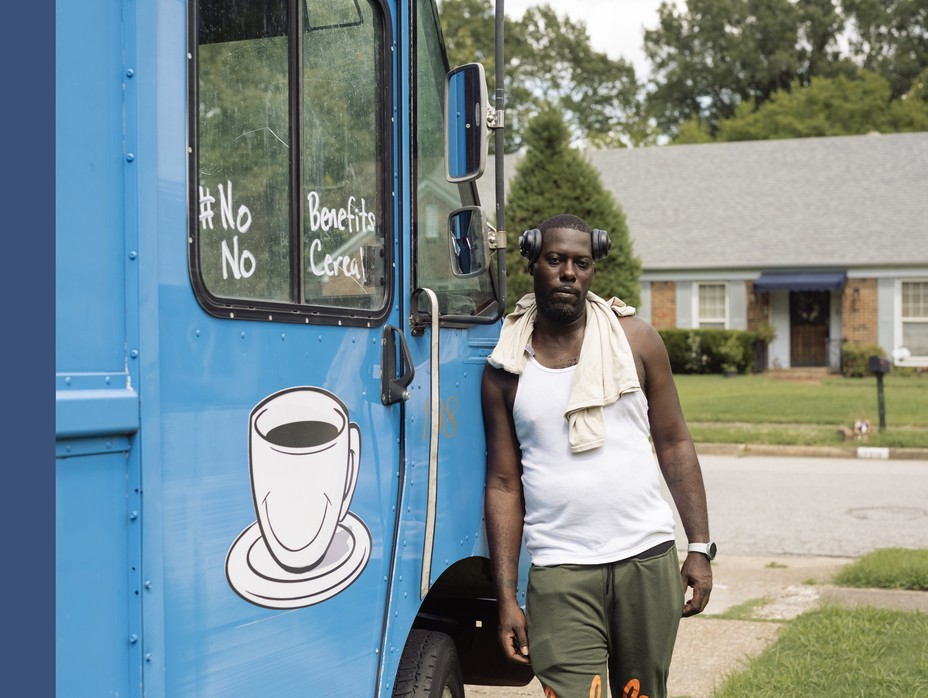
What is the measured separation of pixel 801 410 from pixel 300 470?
17.6 meters

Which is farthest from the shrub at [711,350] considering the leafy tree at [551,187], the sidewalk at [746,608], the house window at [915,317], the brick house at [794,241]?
the sidewalk at [746,608]

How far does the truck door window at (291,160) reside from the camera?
2213mm

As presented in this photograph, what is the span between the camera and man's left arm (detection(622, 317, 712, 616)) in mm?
3285

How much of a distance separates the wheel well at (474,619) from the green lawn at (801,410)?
1173 centimetres

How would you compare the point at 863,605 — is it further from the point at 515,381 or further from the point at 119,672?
the point at 119,672

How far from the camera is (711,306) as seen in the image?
Answer: 31438 millimetres

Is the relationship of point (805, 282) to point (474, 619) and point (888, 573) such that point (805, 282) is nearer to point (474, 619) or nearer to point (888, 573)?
point (888, 573)

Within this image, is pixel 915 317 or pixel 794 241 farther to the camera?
pixel 794 241

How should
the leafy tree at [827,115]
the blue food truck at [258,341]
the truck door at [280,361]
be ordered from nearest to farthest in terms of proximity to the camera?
the blue food truck at [258,341]
the truck door at [280,361]
the leafy tree at [827,115]

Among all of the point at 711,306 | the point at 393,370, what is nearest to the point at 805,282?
the point at 711,306

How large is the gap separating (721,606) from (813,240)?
25466mm

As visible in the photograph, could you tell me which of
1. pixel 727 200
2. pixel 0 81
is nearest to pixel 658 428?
pixel 0 81

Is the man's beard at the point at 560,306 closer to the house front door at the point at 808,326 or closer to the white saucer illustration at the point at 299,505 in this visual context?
the white saucer illustration at the point at 299,505

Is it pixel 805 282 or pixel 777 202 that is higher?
pixel 777 202
